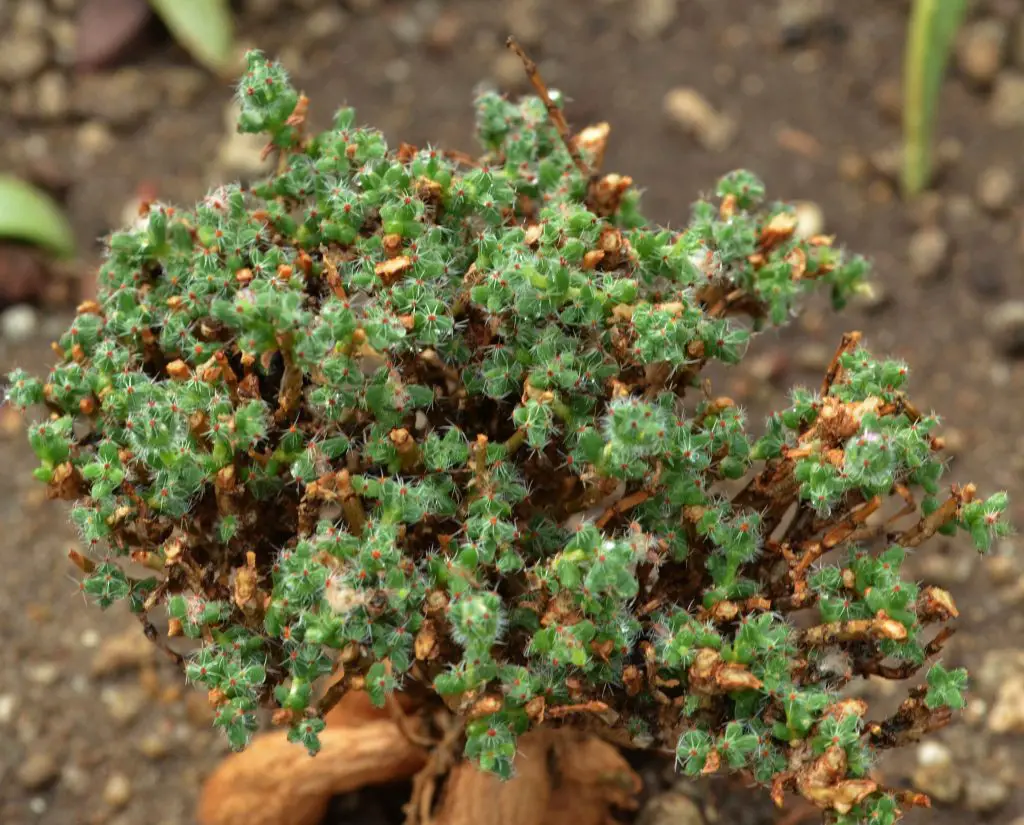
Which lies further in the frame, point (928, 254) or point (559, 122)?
point (928, 254)

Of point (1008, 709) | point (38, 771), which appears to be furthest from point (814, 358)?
point (38, 771)

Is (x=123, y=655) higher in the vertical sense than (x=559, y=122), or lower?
lower

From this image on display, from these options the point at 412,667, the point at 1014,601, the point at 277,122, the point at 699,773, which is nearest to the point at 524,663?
the point at 412,667

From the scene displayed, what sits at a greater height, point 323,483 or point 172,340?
point 172,340

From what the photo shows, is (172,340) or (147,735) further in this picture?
(147,735)

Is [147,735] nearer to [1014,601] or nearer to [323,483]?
[323,483]

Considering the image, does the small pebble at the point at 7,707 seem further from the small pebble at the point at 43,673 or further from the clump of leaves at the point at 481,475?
the clump of leaves at the point at 481,475

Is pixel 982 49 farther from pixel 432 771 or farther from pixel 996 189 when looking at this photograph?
pixel 432 771
